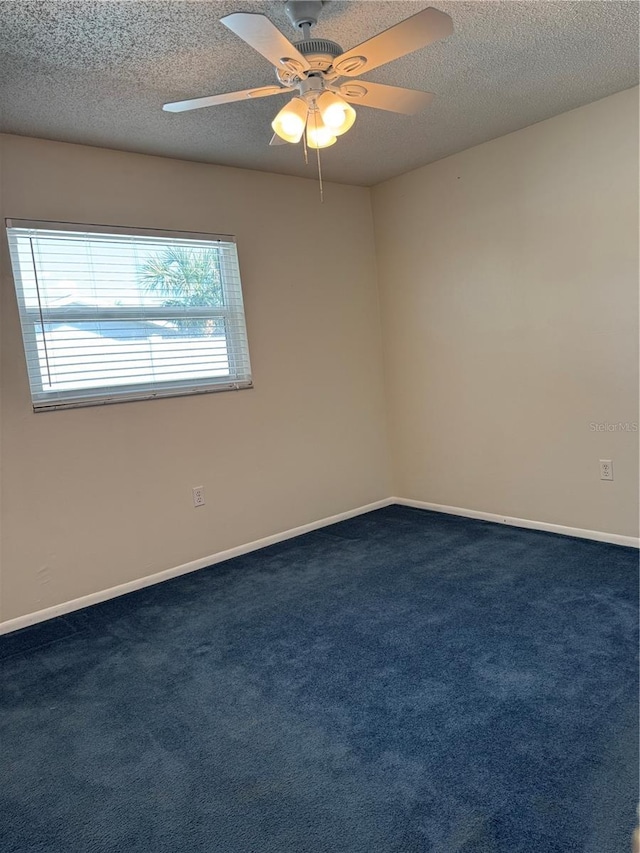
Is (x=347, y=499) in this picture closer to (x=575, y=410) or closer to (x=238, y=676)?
(x=575, y=410)

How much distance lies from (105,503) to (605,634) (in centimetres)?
248

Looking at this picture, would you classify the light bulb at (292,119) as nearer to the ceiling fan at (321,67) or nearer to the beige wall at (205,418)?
the ceiling fan at (321,67)

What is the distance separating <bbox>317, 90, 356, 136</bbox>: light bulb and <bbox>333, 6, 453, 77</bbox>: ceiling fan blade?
80 mm

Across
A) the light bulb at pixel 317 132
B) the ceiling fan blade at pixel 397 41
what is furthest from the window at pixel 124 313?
the ceiling fan blade at pixel 397 41

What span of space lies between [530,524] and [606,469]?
0.62 meters

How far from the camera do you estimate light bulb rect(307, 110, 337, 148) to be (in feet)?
6.52

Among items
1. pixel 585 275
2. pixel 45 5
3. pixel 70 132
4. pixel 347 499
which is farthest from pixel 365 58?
pixel 347 499

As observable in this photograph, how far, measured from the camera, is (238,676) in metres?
2.23

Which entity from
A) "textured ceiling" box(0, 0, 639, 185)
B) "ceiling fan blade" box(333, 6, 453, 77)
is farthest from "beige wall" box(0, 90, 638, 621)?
"ceiling fan blade" box(333, 6, 453, 77)

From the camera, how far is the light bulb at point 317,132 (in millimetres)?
1986

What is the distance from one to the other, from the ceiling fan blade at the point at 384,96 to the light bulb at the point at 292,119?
6.2 inches

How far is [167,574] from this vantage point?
333 centimetres

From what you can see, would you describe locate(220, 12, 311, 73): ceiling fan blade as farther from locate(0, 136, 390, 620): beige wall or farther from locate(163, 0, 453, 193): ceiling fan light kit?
locate(0, 136, 390, 620): beige wall

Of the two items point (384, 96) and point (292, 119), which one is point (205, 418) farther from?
point (384, 96)
